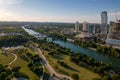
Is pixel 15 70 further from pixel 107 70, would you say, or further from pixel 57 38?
pixel 57 38

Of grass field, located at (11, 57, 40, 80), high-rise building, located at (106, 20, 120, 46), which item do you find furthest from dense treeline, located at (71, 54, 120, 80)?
high-rise building, located at (106, 20, 120, 46)

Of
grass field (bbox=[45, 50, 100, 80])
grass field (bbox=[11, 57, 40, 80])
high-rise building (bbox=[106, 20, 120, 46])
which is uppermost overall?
high-rise building (bbox=[106, 20, 120, 46])

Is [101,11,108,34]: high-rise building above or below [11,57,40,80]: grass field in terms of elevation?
above

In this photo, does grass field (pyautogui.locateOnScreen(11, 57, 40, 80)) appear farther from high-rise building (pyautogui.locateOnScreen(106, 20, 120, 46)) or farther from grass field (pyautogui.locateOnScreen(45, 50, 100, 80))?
high-rise building (pyautogui.locateOnScreen(106, 20, 120, 46))

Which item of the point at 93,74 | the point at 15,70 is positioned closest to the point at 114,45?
the point at 93,74

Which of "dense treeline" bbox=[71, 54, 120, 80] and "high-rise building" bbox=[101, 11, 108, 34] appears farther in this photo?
"high-rise building" bbox=[101, 11, 108, 34]

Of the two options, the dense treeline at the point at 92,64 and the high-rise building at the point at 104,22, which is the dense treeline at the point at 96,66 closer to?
the dense treeline at the point at 92,64

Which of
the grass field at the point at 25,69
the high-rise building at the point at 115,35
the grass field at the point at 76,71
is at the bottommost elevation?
the grass field at the point at 76,71

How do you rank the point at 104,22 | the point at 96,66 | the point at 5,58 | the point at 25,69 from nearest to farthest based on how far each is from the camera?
the point at 25,69
the point at 96,66
the point at 5,58
the point at 104,22

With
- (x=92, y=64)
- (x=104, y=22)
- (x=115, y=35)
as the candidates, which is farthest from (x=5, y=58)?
(x=104, y=22)

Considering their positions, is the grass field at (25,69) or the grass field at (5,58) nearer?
the grass field at (25,69)

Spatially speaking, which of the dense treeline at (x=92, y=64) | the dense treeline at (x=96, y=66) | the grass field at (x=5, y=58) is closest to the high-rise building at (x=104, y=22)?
the dense treeline at (x=92, y=64)

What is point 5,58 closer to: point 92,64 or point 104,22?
point 92,64
